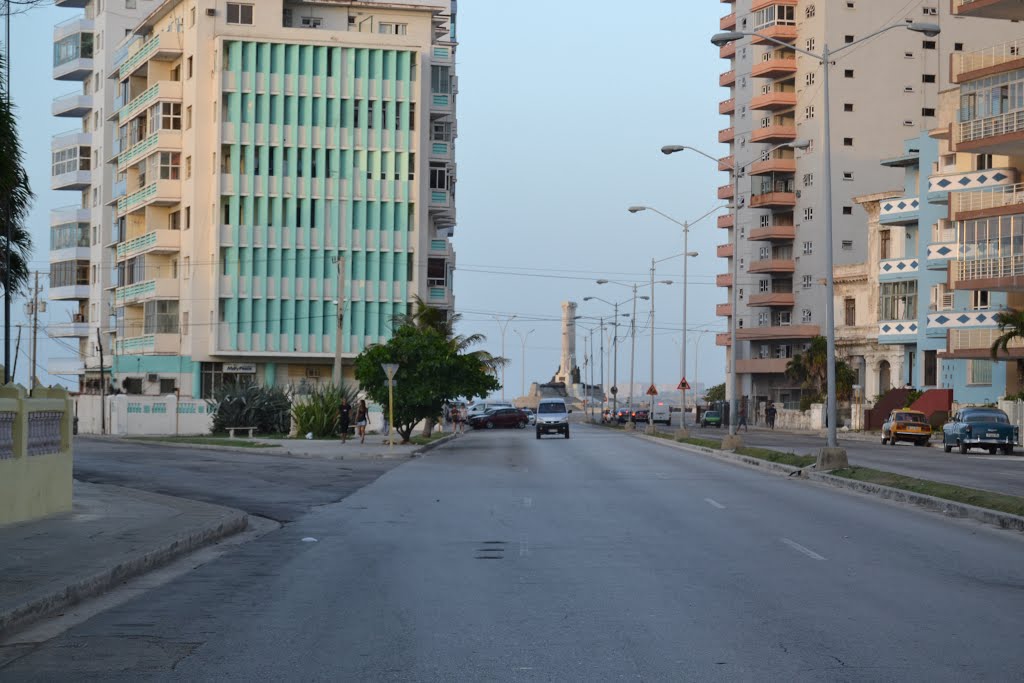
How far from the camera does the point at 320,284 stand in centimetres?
8038

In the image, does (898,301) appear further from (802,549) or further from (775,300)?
(802,549)

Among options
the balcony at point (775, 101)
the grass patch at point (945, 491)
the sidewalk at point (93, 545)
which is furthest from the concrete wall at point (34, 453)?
the balcony at point (775, 101)

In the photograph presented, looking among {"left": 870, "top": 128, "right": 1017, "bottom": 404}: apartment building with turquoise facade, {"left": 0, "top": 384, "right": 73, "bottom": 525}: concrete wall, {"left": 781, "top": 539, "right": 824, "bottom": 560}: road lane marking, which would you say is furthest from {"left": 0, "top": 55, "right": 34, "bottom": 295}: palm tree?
{"left": 870, "top": 128, "right": 1017, "bottom": 404}: apartment building with turquoise facade

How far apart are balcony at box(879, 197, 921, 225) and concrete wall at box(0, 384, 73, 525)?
63.0m

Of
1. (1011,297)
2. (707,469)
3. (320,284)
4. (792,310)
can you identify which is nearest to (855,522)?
(707,469)

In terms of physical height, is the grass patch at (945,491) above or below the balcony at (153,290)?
below

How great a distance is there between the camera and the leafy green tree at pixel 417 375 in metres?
50.9

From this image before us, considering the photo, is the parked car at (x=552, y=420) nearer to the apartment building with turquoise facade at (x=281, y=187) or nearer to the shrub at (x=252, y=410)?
the shrub at (x=252, y=410)

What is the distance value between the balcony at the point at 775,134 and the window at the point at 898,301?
25.7 meters

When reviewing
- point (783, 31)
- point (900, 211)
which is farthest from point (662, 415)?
point (900, 211)

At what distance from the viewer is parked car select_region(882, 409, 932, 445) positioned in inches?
2313

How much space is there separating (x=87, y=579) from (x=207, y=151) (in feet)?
236

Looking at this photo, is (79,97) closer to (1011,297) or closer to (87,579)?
(1011,297)

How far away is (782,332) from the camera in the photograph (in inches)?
3932
